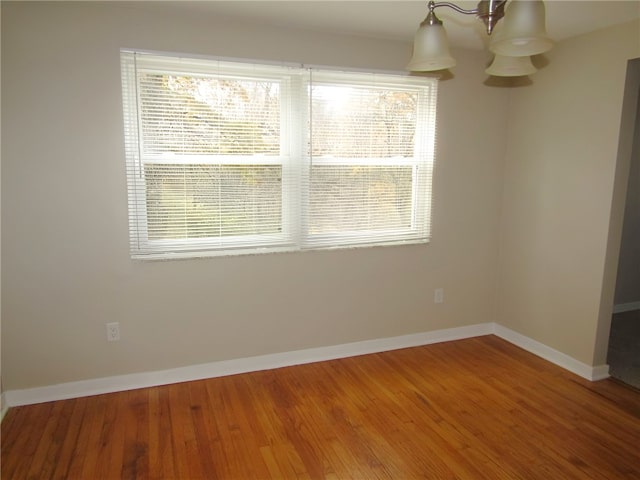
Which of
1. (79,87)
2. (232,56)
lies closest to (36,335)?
(79,87)

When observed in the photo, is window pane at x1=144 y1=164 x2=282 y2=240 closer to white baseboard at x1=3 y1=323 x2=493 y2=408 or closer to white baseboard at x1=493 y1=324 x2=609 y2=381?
white baseboard at x1=3 y1=323 x2=493 y2=408

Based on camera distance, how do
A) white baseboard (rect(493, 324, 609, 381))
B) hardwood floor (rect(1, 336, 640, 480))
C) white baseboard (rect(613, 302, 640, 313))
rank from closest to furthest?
hardwood floor (rect(1, 336, 640, 480)), white baseboard (rect(493, 324, 609, 381)), white baseboard (rect(613, 302, 640, 313))

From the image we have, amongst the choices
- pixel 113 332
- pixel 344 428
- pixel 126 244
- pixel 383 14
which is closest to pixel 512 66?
pixel 383 14

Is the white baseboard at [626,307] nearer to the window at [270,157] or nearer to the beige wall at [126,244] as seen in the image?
the beige wall at [126,244]

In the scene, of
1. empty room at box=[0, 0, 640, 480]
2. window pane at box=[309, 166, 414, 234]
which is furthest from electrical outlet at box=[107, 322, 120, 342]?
window pane at box=[309, 166, 414, 234]

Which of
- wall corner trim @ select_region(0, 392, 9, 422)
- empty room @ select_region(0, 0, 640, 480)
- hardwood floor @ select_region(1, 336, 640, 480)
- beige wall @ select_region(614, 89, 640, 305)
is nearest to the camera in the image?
hardwood floor @ select_region(1, 336, 640, 480)

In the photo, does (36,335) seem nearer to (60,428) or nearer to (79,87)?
(60,428)

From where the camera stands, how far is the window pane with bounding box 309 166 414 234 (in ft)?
9.97

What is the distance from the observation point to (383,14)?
2549mm

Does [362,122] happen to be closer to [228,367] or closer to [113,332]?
[228,367]

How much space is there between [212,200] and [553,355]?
2.67 meters

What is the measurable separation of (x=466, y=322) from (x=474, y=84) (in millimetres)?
1907

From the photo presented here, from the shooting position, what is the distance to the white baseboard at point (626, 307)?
4.26 meters

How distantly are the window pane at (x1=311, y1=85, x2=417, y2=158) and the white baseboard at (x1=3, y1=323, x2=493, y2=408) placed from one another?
1422mm
